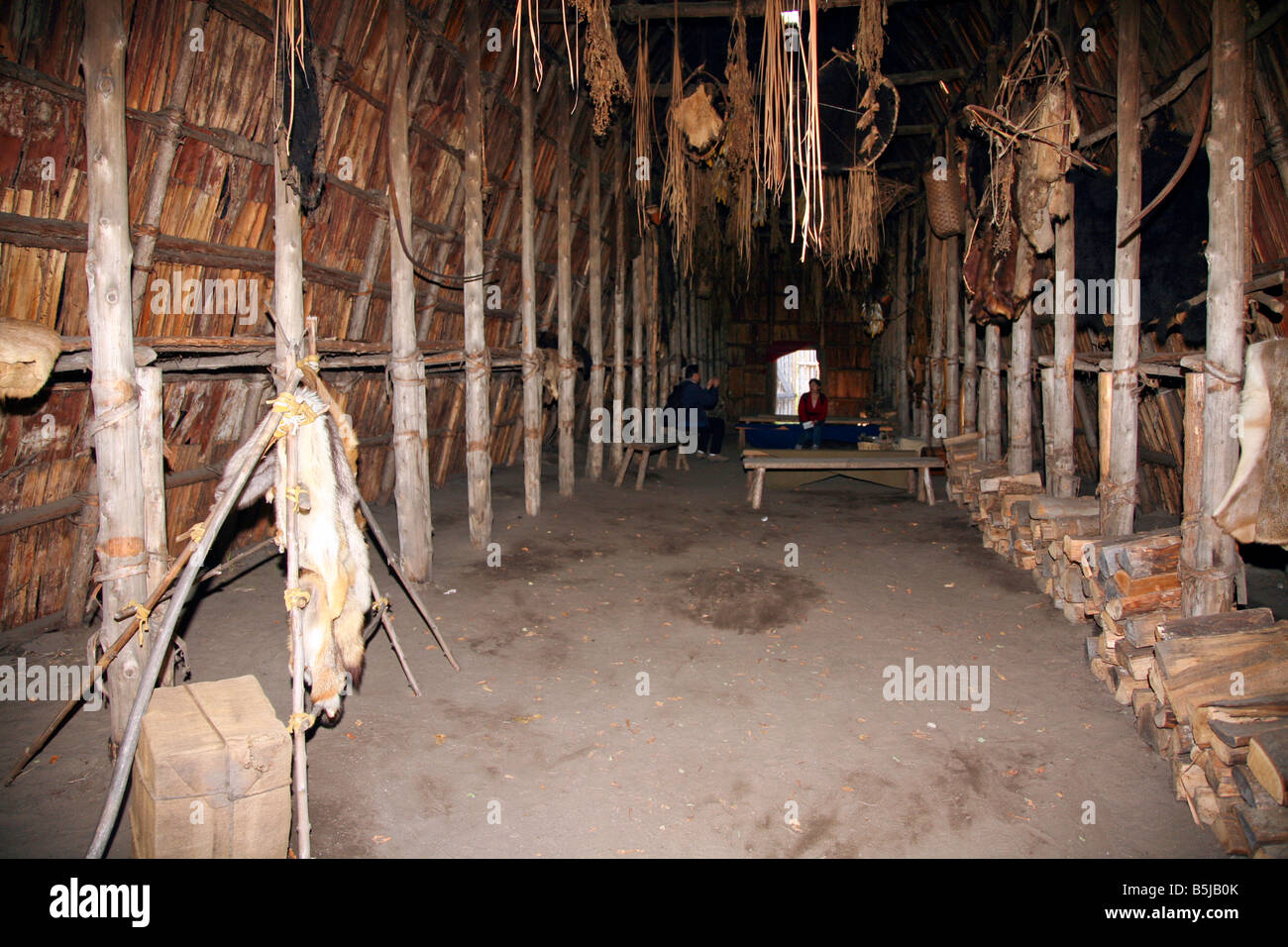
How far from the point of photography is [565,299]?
1001 cm

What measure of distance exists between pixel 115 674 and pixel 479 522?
3961 millimetres

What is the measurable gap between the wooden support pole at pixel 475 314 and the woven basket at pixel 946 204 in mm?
5405

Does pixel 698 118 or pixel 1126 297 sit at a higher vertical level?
pixel 698 118

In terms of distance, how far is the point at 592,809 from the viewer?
3709mm

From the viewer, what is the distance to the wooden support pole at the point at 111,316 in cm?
373

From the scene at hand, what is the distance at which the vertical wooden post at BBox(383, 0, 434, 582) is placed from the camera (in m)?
6.20

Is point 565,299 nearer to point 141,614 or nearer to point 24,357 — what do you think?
point 24,357

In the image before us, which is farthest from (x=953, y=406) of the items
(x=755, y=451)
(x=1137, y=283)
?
(x=1137, y=283)

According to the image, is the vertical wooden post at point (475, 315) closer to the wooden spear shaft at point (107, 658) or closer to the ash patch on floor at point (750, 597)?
the ash patch on floor at point (750, 597)

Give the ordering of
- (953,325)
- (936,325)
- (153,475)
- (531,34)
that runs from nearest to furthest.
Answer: (153,475), (531,34), (953,325), (936,325)

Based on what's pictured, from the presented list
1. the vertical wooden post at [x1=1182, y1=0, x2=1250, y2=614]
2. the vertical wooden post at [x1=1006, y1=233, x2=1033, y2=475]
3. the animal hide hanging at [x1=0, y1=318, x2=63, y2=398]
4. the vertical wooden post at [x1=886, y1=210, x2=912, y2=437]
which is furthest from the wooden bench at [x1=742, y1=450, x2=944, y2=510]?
the animal hide hanging at [x1=0, y1=318, x2=63, y2=398]

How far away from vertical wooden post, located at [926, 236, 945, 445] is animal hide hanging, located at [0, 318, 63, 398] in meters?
10.4

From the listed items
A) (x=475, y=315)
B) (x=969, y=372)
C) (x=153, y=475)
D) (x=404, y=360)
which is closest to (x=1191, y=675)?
(x=153, y=475)

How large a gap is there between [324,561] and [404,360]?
3.22m
